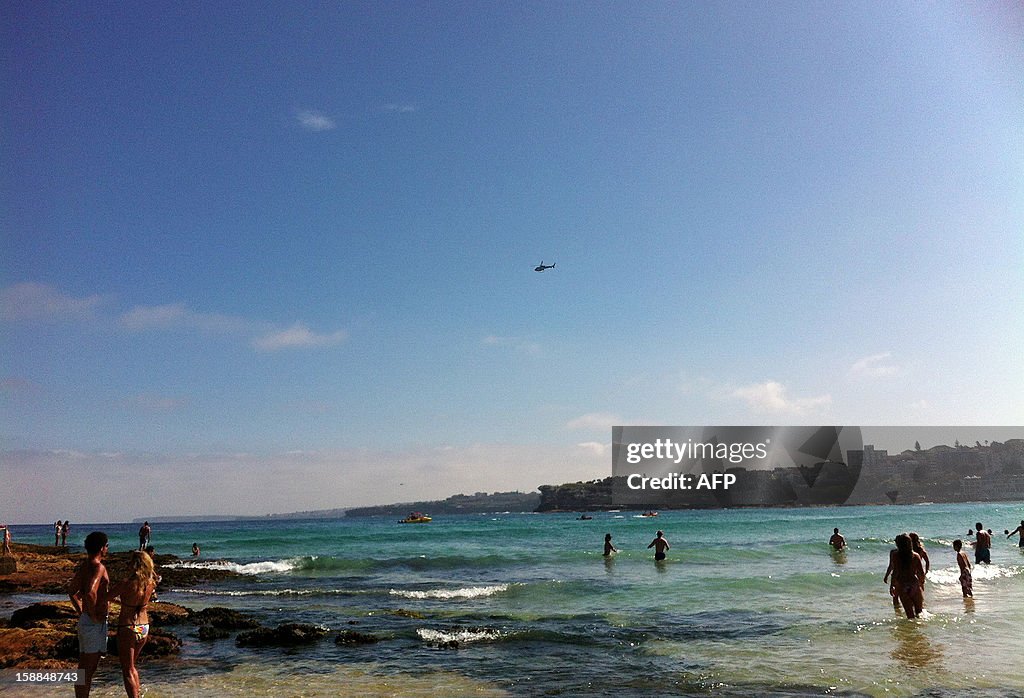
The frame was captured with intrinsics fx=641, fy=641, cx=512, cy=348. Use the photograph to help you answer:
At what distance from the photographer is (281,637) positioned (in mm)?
13695

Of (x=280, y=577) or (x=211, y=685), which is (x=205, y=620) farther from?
(x=280, y=577)

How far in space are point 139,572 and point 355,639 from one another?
249 inches

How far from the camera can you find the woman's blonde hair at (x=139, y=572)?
27.6ft

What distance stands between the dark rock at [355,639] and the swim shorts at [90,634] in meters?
6.14

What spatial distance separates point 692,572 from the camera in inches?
1046

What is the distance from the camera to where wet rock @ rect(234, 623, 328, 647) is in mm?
13492

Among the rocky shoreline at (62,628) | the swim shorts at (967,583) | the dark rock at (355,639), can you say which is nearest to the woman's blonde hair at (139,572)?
the rocky shoreline at (62,628)

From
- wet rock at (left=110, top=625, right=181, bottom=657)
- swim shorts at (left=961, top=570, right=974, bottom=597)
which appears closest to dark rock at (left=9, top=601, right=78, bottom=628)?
wet rock at (left=110, top=625, right=181, bottom=657)

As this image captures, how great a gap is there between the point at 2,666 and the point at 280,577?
19560mm

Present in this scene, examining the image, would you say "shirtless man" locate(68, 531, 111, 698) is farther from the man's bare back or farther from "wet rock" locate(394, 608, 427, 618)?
"wet rock" locate(394, 608, 427, 618)

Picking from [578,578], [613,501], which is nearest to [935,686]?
[578,578]

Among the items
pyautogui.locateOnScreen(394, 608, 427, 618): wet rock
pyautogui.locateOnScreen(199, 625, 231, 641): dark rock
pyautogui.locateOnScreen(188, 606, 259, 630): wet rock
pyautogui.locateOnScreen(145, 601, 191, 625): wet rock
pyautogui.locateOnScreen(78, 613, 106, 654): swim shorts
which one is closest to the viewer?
pyautogui.locateOnScreen(78, 613, 106, 654): swim shorts

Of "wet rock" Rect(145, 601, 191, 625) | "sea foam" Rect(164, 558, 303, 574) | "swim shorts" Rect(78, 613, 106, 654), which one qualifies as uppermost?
"swim shorts" Rect(78, 613, 106, 654)

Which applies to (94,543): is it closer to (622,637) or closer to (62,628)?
(62,628)
